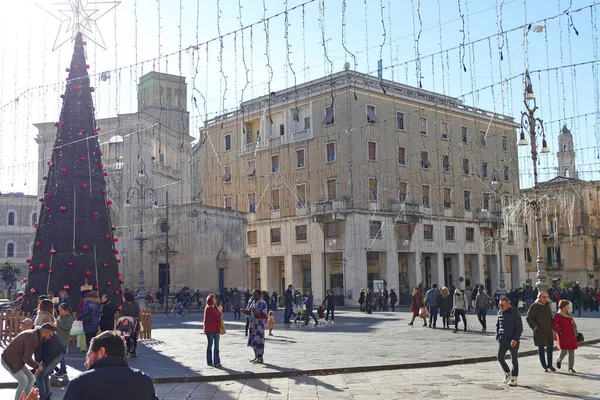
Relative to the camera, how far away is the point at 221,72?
1323cm

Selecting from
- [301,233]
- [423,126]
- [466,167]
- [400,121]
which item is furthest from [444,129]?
[301,233]

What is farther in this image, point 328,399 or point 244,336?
point 244,336

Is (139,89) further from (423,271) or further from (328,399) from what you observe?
(328,399)

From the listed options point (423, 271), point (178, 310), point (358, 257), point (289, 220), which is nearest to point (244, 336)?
point (178, 310)

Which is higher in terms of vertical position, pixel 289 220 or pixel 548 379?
pixel 289 220

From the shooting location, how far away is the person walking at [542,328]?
12430mm

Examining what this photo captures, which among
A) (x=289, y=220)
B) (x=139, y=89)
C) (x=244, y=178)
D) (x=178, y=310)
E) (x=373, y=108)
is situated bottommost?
(x=178, y=310)

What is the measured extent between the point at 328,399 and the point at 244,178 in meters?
42.4

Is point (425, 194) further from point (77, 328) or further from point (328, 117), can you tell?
point (77, 328)

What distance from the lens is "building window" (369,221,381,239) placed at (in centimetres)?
4572

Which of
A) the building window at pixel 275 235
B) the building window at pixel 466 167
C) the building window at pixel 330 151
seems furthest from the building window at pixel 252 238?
the building window at pixel 466 167

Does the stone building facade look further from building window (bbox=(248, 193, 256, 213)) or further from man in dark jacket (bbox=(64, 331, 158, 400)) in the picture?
man in dark jacket (bbox=(64, 331, 158, 400))

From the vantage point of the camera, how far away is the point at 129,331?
47.3ft

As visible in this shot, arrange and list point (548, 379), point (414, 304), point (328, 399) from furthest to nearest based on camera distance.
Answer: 1. point (414, 304)
2. point (548, 379)
3. point (328, 399)
